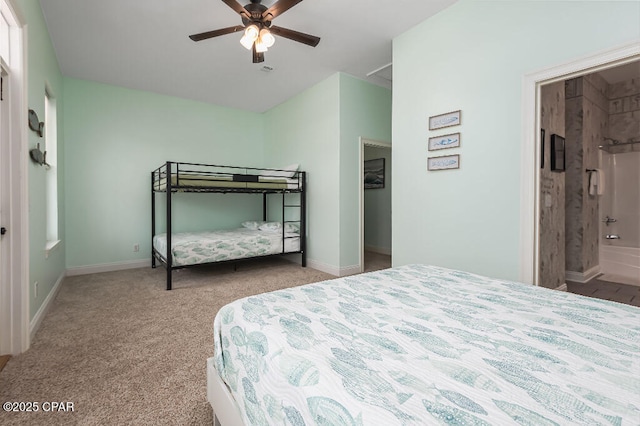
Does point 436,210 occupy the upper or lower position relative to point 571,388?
upper

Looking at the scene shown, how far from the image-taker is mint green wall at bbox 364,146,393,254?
18.2 ft

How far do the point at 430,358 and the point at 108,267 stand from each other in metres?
4.64

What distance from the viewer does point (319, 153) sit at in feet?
13.6

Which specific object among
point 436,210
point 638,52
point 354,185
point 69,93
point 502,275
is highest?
point 69,93

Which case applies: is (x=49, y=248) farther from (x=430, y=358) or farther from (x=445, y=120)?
(x=445, y=120)

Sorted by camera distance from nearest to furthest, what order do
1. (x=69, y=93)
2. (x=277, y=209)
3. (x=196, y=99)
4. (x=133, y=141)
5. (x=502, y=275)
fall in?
1. (x=502, y=275)
2. (x=69, y=93)
3. (x=133, y=141)
4. (x=196, y=99)
5. (x=277, y=209)

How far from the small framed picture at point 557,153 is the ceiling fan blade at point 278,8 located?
2.69 meters

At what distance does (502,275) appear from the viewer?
7.20 feet

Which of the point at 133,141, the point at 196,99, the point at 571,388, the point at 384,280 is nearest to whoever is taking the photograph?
the point at 571,388

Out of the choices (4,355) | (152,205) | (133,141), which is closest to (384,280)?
(4,355)

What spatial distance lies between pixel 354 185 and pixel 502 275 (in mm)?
2169

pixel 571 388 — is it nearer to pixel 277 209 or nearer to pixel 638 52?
pixel 638 52

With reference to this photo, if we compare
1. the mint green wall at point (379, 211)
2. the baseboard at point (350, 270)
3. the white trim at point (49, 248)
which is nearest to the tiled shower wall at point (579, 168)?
the baseboard at point (350, 270)
